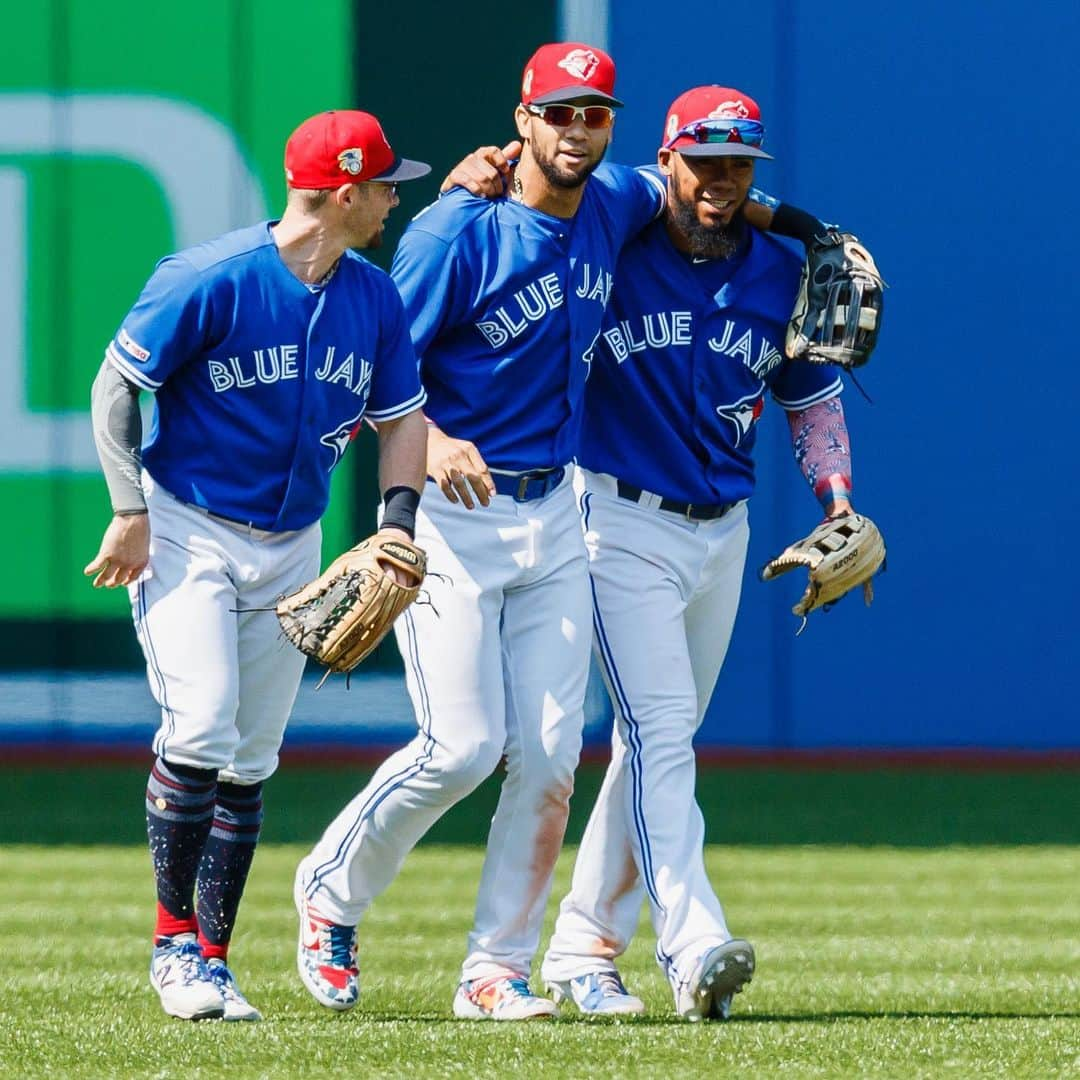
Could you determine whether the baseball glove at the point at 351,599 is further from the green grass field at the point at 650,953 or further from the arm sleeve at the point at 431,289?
the green grass field at the point at 650,953

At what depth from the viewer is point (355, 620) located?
14.4 feet

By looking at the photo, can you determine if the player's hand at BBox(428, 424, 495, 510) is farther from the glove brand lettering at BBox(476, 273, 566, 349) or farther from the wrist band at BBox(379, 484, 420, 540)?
the glove brand lettering at BBox(476, 273, 566, 349)

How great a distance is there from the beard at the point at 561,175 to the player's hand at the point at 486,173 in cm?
11

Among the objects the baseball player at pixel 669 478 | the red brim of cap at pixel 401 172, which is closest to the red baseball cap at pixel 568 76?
the baseball player at pixel 669 478

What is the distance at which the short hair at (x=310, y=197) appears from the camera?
4344mm

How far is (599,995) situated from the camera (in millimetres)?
4695

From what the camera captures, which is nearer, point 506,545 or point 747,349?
point 506,545

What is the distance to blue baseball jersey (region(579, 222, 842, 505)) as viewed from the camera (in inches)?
190

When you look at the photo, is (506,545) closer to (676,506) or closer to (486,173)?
(676,506)

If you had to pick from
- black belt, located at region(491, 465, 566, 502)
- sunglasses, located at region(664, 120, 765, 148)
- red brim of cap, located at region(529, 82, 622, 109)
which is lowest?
black belt, located at region(491, 465, 566, 502)

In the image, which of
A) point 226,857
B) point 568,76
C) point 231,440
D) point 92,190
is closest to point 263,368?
point 231,440

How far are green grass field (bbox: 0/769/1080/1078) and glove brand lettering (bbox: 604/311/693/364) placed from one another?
142 cm

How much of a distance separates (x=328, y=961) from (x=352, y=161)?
1623 mm

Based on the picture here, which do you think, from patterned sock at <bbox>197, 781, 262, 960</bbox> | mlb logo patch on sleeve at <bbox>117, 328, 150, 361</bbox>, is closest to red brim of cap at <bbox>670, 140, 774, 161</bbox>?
mlb logo patch on sleeve at <bbox>117, 328, 150, 361</bbox>
